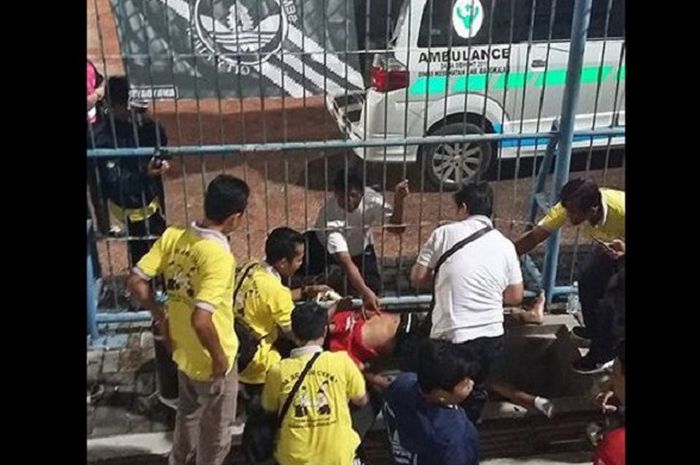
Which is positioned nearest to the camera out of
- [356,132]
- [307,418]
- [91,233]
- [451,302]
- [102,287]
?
[307,418]

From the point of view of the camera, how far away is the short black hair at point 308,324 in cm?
330

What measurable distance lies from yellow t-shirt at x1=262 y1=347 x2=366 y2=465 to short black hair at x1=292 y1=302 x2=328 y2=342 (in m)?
0.05

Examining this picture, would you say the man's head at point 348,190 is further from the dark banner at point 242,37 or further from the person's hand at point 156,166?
the dark banner at point 242,37

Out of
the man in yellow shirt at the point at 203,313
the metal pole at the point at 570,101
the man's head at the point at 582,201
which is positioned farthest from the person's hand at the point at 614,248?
the man in yellow shirt at the point at 203,313

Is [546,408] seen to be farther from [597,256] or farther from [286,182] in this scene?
[286,182]

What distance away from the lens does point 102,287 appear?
4461 mm

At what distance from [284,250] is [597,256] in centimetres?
142

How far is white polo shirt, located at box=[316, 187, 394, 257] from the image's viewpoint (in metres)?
4.18

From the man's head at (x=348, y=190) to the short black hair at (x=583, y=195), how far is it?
2.90 ft
